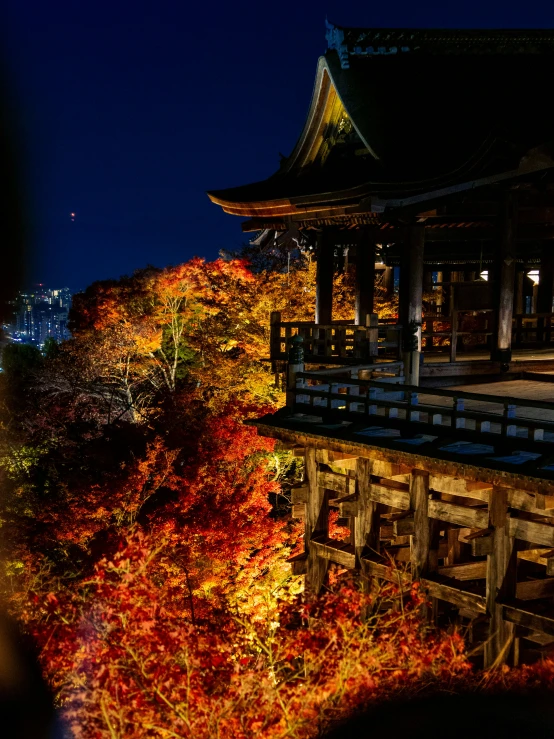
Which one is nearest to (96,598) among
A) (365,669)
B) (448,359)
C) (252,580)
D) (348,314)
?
(252,580)

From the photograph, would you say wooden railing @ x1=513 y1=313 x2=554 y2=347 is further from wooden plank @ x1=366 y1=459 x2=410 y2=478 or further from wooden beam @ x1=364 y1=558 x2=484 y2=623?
wooden beam @ x1=364 y1=558 x2=484 y2=623

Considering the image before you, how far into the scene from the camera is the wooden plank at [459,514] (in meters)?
8.55

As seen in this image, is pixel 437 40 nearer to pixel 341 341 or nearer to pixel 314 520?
pixel 341 341

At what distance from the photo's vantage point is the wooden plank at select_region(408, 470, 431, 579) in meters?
9.10

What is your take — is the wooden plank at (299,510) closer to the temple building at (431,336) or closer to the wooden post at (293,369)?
the temple building at (431,336)

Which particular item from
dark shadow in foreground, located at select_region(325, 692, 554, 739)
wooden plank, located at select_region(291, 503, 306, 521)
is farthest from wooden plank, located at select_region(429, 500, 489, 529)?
wooden plank, located at select_region(291, 503, 306, 521)

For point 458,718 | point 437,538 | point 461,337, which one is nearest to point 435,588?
point 437,538

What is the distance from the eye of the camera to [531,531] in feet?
26.2

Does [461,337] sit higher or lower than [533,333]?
lower

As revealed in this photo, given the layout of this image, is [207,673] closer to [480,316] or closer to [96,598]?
[96,598]

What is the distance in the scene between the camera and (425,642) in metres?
9.62

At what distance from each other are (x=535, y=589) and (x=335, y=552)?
2.66 metres

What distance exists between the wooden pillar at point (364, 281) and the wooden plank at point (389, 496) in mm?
6128

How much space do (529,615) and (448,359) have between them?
7.37 m
